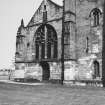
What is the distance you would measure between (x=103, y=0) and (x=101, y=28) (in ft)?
10.0

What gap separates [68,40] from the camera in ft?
83.8

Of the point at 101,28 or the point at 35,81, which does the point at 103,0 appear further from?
the point at 35,81

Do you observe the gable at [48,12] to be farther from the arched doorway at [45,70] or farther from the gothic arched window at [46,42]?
the arched doorway at [45,70]

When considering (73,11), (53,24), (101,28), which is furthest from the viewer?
(53,24)

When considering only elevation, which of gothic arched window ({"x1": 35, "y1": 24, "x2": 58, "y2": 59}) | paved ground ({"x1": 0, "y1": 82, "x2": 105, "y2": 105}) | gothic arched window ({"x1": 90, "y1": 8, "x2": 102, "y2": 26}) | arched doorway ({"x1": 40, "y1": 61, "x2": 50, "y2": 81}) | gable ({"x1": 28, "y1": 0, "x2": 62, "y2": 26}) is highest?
gable ({"x1": 28, "y1": 0, "x2": 62, "y2": 26})

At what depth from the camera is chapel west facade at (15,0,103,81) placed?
2505cm

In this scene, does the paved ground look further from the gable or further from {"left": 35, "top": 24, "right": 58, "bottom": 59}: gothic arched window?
the gable

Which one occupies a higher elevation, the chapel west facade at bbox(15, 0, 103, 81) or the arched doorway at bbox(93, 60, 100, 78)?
the chapel west facade at bbox(15, 0, 103, 81)

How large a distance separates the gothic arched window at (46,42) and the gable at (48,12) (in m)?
1.14

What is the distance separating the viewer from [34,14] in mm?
31047

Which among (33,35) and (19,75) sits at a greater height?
(33,35)

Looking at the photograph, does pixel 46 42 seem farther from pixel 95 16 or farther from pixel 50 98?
pixel 50 98

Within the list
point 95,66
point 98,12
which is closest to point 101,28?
point 98,12

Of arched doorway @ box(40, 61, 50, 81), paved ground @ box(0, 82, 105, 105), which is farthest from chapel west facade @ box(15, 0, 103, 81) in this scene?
paved ground @ box(0, 82, 105, 105)
